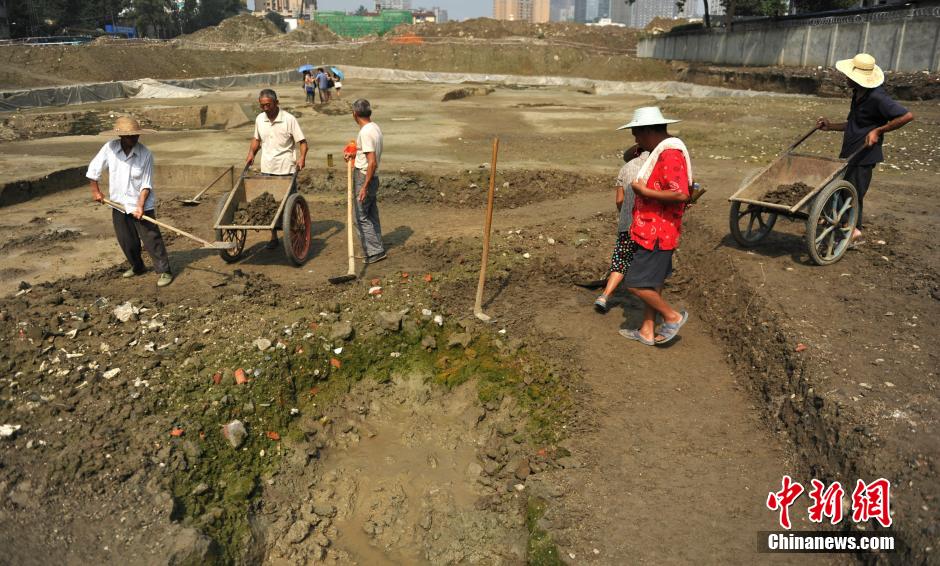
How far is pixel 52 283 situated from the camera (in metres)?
6.12

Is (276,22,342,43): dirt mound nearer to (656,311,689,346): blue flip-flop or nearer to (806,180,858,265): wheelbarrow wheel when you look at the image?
(806,180,858,265): wheelbarrow wheel

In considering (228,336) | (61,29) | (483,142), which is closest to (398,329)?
(228,336)

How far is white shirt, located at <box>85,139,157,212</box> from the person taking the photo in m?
5.70

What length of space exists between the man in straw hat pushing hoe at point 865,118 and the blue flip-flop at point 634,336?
103 inches

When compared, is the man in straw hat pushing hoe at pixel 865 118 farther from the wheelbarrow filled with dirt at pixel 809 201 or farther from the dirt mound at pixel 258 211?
the dirt mound at pixel 258 211

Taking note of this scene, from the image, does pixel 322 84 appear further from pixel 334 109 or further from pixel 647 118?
pixel 647 118

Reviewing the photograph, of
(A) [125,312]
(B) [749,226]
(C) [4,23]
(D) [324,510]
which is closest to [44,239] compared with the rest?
(A) [125,312]

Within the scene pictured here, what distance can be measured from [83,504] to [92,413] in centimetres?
77

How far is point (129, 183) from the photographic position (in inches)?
226

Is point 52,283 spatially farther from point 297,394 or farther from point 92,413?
point 297,394

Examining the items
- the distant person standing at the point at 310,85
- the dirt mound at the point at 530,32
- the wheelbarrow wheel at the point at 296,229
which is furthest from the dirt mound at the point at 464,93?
the dirt mound at the point at 530,32

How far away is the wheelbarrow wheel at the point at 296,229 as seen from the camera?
6.22 meters

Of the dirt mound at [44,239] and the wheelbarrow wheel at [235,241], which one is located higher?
the wheelbarrow wheel at [235,241]

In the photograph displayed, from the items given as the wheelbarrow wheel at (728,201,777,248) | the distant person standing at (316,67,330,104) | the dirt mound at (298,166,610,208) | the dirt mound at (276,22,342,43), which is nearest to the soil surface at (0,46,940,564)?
the wheelbarrow wheel at (728,201,777,248)
